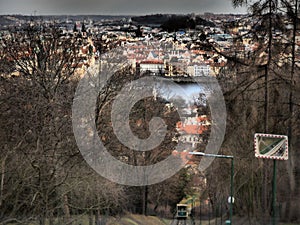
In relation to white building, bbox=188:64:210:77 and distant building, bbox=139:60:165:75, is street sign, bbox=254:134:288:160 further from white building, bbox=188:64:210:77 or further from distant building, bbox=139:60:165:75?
distant building, bbox=139:60:165:75

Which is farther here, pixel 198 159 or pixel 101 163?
pixel 198 159

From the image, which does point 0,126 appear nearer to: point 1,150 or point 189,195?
point 1,150

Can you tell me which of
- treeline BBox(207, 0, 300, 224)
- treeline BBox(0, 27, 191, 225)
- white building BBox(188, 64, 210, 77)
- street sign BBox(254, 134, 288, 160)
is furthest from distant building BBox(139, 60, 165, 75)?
street sign BBox(254, 134, 288, 160)

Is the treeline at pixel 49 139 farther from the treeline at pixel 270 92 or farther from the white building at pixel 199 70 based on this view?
the treeline at pixel 270 92

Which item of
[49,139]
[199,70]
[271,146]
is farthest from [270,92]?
[199,70]

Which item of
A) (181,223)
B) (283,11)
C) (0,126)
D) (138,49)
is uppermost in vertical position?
(138,49)

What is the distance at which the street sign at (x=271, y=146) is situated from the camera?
453 inches

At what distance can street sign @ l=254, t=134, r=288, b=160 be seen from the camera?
11.5 meters

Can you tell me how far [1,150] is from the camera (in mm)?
12734

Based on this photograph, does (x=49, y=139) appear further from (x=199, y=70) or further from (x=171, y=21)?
(x=171, y=21)

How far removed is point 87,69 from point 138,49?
39.9 feet

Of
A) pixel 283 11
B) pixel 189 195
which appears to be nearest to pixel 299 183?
pixel 283 11

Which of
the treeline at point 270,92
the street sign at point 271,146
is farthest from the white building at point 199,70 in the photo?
the street sign at point 271,146

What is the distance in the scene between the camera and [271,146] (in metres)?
11.5
